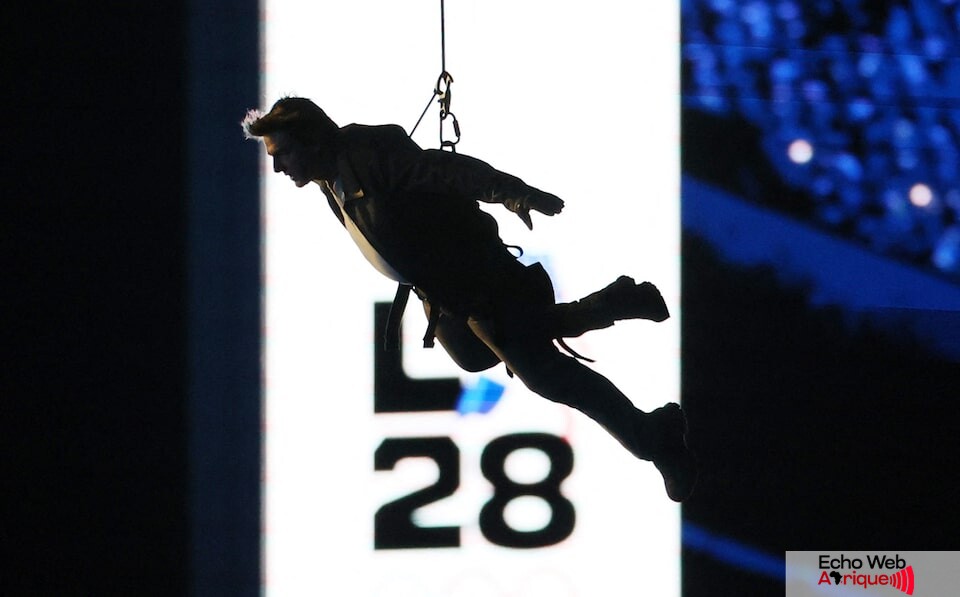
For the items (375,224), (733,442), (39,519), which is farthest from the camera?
(733,442)

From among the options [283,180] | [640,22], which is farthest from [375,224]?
[640,22]

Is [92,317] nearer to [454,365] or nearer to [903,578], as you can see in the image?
[454,365]

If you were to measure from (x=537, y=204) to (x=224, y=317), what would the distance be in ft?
5.10

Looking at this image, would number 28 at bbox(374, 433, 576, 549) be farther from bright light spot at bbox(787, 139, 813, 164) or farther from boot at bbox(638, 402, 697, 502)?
boot at bbox(638, 402, 697, 502)

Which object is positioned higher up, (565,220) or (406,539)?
(565,220)

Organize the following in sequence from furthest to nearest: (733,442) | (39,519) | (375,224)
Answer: (733,442) → (39,519) → (375,224)

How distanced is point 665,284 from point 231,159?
1168 millimetres

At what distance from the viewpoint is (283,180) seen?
2781 mm

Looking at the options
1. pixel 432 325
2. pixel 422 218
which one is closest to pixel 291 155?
pixel 422 218

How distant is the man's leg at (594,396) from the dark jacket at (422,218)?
0.05 m

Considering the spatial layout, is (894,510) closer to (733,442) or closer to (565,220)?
(733,442)

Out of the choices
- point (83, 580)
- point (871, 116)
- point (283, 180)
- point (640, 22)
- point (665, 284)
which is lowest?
point (83, 580)

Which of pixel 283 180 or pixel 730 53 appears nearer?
pixel 283 180

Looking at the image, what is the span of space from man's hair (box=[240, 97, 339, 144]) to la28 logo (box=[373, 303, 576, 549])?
1246 mm
